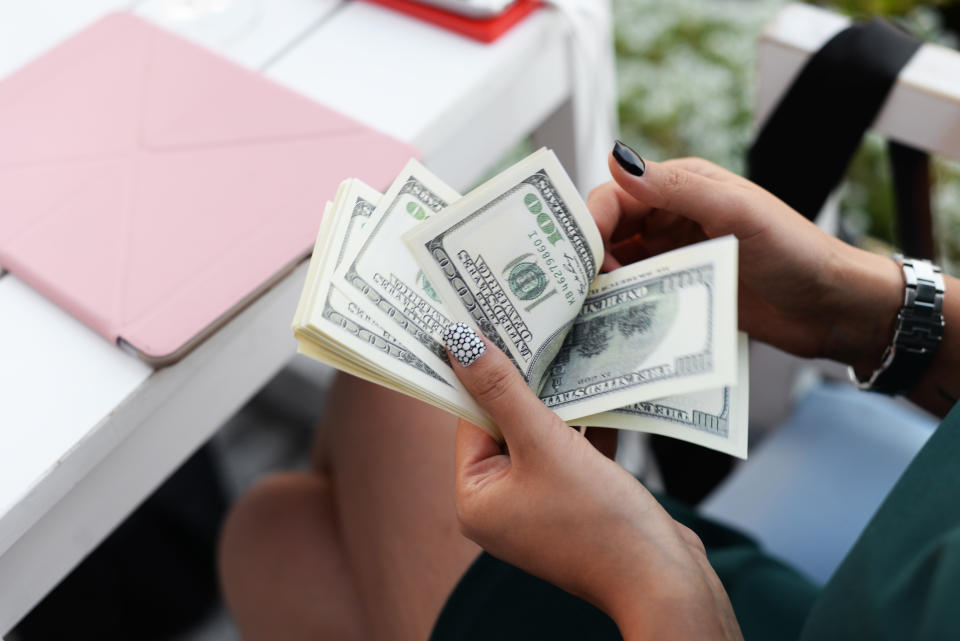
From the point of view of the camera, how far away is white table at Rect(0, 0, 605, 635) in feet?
2.06

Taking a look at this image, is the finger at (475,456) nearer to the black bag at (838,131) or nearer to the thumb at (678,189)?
the thumb at (678,189)

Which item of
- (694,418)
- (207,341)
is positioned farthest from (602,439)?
(207,341)

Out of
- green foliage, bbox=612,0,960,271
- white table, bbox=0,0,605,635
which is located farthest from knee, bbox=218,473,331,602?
green foliage, bbox=612,0,960,271

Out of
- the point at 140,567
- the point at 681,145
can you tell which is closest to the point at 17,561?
the point at 140,567

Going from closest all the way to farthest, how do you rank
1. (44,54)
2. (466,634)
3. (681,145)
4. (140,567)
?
(466,634), (44,54), (140,567), (681,145)

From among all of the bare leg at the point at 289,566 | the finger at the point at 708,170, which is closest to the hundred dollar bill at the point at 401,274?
the finger at the point at 708,170

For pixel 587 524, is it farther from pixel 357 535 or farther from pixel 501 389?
pixel 357 535

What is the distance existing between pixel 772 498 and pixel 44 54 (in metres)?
Result: 0.85

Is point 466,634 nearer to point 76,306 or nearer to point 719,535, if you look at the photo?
point 719,535

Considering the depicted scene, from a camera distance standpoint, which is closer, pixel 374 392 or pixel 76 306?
pixel 76 306

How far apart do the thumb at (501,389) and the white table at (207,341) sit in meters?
0.20

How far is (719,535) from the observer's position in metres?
0.79

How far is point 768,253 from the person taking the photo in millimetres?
686

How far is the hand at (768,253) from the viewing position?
66 cm
